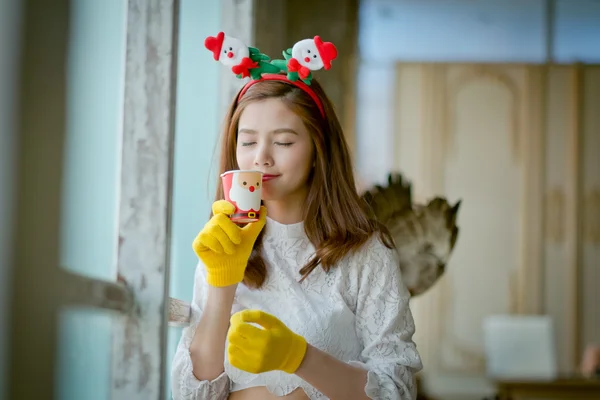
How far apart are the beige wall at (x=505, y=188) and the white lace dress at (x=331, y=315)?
4108 mm

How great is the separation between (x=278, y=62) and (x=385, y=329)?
1.77 feet

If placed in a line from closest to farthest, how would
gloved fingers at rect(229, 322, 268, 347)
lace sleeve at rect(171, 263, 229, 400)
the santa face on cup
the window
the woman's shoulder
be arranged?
the window → gloved fingers at rect(229, 322, 268, 347) → the santa face on cup → lace sleeve at rect(171, 263, 229, 400) → the woman's shoulder

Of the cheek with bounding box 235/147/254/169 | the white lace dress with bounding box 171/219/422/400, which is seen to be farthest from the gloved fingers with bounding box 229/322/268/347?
the cheek with bounding box 235/147/254/169

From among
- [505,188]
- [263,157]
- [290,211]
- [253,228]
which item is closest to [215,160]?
[290,211]

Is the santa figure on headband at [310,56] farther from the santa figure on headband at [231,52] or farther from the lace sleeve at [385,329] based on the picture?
the lace sleeve at [385,329]

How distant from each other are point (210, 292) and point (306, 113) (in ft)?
1.18

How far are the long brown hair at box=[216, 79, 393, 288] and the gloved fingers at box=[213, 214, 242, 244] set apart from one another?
23cm

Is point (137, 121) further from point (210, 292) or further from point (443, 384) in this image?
point (443, 384)

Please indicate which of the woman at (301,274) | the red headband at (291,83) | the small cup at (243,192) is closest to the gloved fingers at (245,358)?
the woman at (301,274)

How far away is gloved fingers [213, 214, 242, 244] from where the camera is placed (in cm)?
127

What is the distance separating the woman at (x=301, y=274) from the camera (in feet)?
4.44

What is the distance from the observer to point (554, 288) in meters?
5.57

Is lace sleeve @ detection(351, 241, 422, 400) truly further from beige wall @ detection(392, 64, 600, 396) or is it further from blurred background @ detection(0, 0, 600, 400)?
beige wall @ detection(392, 64, 600, 396)

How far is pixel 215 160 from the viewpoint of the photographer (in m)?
1.92
